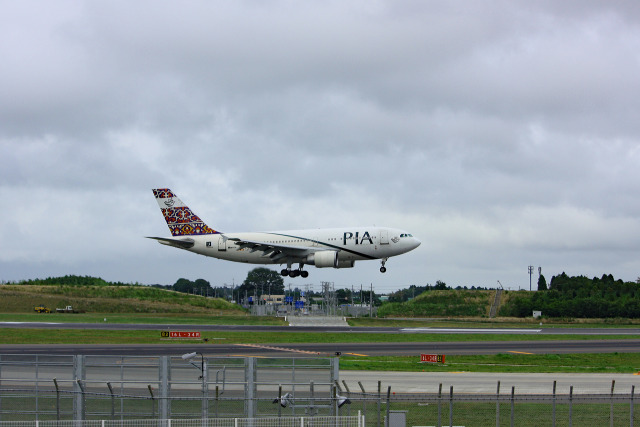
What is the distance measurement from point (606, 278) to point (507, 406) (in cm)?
10109

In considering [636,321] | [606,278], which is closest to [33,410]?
[636,321]

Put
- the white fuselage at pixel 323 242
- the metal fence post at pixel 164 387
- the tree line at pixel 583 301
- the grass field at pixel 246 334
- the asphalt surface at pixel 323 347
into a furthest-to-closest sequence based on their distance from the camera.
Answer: the tree line at pixel 583 301 < the white fuselage at pixel 323 242 < the asphalt surface at pixel 323 347 < the grass field at pixel 246 334 < the metal fence post at pixel 164 387

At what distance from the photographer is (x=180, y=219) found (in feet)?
260

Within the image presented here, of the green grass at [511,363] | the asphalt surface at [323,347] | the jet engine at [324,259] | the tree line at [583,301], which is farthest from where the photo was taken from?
the tree line at [583,301]

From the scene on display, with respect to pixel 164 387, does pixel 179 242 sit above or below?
above

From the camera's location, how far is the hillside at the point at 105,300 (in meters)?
94.2

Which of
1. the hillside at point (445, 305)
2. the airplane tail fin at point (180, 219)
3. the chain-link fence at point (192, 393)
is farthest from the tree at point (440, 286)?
the chain-link fence at point (192, 393)

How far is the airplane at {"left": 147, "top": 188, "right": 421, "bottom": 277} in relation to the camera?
7038 centimetres

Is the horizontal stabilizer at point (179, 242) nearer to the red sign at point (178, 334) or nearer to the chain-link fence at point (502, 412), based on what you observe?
the red sign at point (178, 334)

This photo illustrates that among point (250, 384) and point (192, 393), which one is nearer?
point (250, 384)

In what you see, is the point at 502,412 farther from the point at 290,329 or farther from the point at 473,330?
the point at 473,330

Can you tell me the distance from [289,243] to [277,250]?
165 centimetres

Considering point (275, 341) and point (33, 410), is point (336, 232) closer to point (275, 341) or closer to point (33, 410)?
point (275, 341)

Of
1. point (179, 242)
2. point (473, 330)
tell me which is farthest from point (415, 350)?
point (179, 242)
